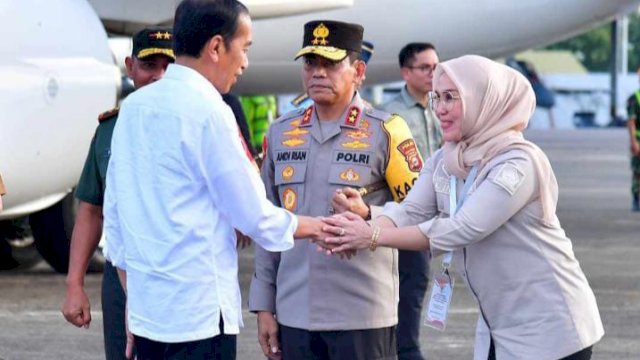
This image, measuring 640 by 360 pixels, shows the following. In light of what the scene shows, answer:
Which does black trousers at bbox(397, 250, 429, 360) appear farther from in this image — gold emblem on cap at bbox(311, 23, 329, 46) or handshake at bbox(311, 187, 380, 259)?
handshake at bbox(311, 187, 380, 259)

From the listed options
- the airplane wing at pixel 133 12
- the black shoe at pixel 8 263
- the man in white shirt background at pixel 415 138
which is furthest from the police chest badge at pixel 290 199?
the black shoe at pixel 8 263

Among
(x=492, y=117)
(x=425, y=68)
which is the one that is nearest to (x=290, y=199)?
(x=492, y=117)

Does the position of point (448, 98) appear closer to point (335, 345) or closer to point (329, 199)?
point (329, 199)

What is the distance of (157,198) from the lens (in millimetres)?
4191

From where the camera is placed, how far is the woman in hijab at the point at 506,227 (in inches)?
180

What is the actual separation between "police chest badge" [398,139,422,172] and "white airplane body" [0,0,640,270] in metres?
4.69

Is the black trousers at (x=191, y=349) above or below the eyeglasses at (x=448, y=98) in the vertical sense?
below

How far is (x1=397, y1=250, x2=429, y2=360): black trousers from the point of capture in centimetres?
758

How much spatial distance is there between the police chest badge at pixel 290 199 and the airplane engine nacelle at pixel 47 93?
4571 mm

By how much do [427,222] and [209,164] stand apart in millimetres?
943

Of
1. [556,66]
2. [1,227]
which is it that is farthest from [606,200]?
[556,66]

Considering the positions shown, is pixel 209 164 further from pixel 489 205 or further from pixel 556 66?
pixel 556 66

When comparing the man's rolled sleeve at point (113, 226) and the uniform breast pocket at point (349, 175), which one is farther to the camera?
the uniform breast pocket at point (349, 175)

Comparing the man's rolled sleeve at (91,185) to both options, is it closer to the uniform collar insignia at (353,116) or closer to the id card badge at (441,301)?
the uniform collar insignia at (353,116)
